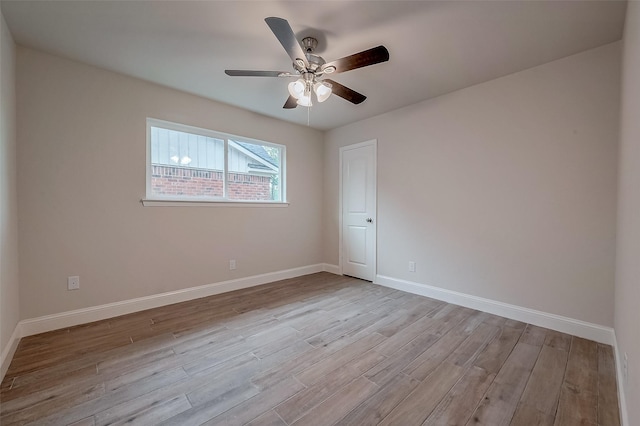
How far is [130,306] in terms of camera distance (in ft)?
9.24

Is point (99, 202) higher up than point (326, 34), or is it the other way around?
point (326, 34)

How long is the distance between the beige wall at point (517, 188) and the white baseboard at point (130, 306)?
6.94 ft

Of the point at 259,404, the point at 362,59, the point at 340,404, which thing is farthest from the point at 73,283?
the point at 362,59

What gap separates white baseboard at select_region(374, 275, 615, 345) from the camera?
7.39 ft

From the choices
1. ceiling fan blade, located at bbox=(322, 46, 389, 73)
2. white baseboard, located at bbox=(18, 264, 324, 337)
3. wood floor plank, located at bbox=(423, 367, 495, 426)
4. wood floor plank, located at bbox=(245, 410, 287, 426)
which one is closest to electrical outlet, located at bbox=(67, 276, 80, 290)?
white baseboard, located at bbox=(18, 264, 324, 337)

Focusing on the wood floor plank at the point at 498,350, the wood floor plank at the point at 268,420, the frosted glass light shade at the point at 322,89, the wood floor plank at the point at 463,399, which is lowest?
the wood floor plank at the point at 463,399

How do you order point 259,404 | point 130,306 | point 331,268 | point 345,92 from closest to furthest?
1. point 259,404
2. point 345,92
3. point 130,306
4. point 331,268

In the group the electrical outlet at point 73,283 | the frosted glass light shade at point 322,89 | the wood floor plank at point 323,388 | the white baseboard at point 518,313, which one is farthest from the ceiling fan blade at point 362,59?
the electrical outlet at point 73,283

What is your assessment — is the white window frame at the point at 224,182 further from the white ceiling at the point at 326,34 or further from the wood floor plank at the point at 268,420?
the wood floor plank at the point at 268,420

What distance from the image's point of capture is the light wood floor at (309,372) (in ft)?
4.78

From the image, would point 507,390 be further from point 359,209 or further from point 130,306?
point 130,306

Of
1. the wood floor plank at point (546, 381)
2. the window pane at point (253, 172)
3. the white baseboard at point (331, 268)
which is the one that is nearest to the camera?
the wood floor plank at point (546, 381)

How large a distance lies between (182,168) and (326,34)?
230 cm

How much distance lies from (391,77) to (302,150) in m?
2.05
